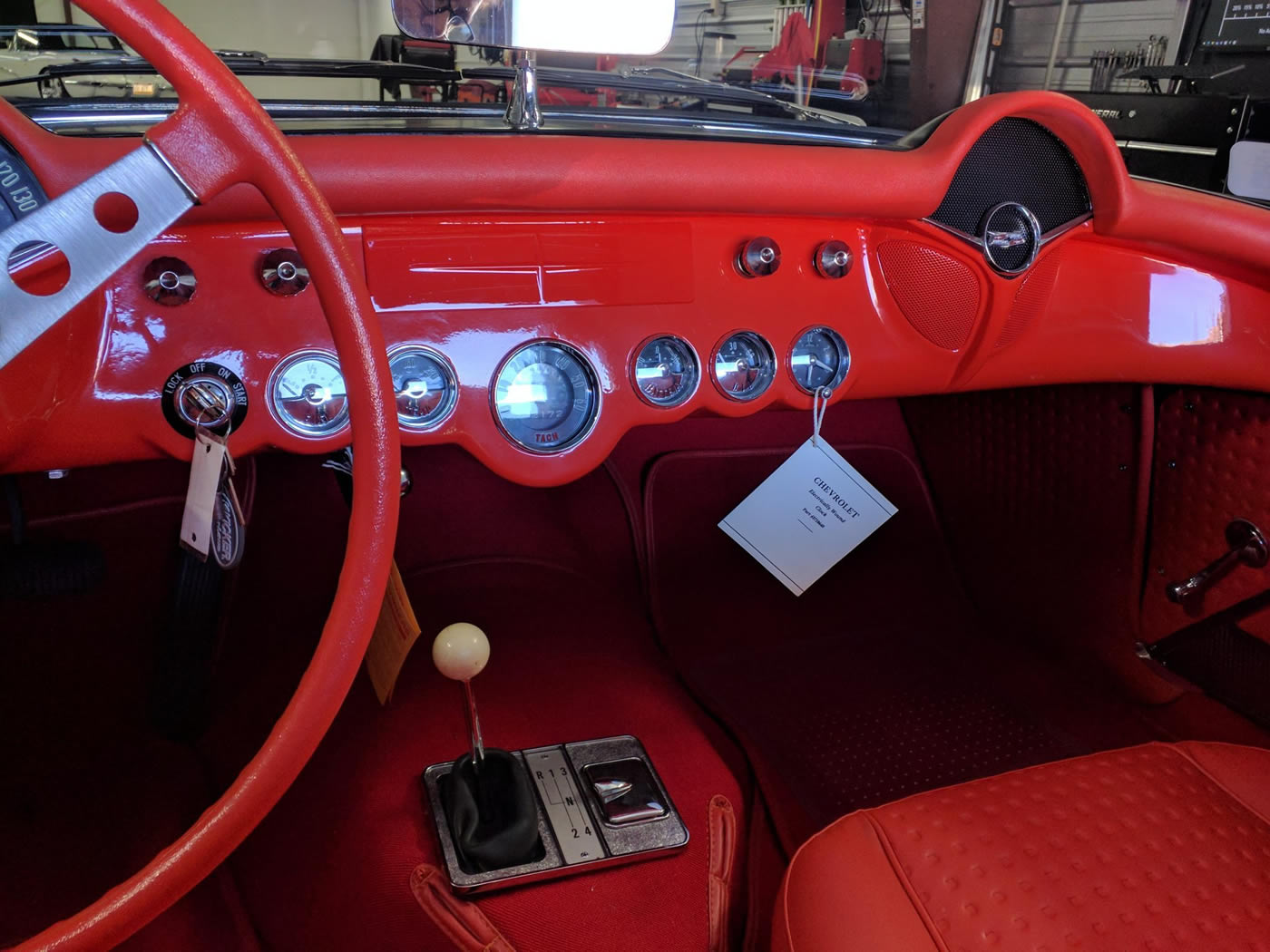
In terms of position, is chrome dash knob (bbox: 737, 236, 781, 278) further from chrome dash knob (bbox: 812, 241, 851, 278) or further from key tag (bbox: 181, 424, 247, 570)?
key tag (bbox: 181, 424, 247, 570)

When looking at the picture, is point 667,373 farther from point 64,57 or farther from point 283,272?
point 64,57

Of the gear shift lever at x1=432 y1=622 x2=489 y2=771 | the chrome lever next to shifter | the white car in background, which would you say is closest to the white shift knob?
the gear shift lever at x1=432 y1=622 x2=489 y2=771

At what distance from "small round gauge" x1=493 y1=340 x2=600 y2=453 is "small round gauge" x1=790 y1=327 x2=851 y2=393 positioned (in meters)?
0.25

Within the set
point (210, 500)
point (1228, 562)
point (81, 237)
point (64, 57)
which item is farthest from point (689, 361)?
point (64, 57)

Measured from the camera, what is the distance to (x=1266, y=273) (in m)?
1.14

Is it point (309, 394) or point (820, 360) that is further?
point (820, 360)

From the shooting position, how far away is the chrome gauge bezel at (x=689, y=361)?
98 cm

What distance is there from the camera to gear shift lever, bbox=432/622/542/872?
1015mm

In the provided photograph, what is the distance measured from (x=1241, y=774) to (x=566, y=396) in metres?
0.78

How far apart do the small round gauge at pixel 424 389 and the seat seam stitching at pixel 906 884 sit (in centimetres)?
55

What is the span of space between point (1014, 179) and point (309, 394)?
2.58 feet

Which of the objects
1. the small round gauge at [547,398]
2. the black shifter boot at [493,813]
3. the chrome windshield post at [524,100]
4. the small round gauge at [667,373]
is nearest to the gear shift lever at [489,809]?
the black shifter boot at [493,813]

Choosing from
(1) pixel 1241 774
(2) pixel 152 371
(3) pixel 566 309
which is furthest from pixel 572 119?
(1) pixel 1241 774

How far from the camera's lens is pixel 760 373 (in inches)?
41.4
